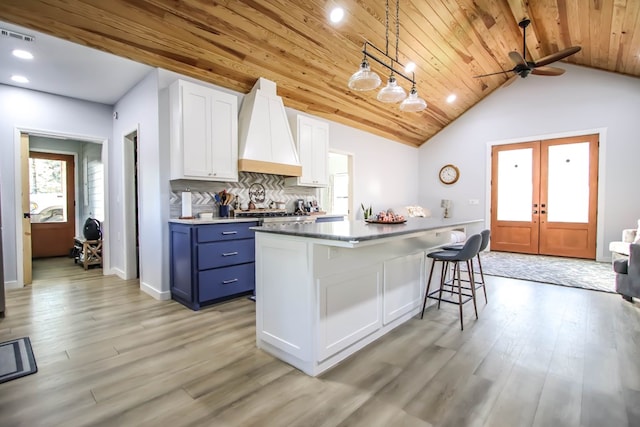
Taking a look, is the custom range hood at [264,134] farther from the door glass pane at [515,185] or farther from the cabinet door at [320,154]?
the door glass pane at [515,185]

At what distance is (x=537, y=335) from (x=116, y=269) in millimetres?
5467

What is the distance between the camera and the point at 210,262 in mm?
→ 3250

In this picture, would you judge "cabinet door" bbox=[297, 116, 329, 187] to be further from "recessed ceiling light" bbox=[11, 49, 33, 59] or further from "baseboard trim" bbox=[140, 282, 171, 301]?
"recessed ceiling light" bbox=[11, 49, 33, 59]

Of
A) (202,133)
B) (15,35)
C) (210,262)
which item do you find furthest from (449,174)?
(15,35)

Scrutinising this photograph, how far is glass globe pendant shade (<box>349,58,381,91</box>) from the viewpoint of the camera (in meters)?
2.55

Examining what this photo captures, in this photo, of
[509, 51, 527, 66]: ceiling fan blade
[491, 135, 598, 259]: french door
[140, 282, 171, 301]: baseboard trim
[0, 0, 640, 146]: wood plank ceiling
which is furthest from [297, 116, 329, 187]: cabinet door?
[491, 135, 598, 259]: french door

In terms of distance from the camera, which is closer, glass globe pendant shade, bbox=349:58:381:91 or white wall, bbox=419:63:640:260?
glass globe pendant shade, bbox=349:58:381:91

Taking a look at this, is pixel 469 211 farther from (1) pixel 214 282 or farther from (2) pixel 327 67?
(1) pixel 214 282

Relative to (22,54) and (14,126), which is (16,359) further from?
(14,126)

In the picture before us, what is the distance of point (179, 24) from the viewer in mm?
3010

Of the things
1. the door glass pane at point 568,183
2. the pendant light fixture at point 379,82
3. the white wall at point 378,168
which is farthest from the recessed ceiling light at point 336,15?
the door glass pane at point 568,183

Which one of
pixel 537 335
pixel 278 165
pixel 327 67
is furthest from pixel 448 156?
pixel 537 335

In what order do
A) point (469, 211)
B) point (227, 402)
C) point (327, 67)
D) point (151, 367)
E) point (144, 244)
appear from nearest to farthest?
point (227, 402), point (151, 367), point (144, 244), point (327, 67), point (469, 211)

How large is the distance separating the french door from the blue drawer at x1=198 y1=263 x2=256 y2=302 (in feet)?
19.2
